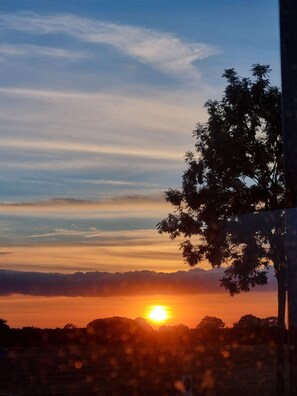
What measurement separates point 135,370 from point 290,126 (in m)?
9.64

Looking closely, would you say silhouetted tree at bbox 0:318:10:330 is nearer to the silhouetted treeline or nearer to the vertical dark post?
the silhouetted treeline

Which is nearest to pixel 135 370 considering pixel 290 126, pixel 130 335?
pixel 130 335

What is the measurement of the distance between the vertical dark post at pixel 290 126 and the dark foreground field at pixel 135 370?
7.76 m

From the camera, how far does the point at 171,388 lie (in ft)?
61.1

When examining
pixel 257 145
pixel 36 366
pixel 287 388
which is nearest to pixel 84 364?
pixel 36 366

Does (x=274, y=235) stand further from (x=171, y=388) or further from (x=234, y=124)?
(x=171, y=388)

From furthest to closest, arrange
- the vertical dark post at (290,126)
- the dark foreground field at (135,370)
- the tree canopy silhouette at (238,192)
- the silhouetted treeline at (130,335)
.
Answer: the tree canopy silhouette at (238,192)
the silhouetted treeline at (130,335)
the dark foreground field at (135,370)
the vertical dark post at (290,126)

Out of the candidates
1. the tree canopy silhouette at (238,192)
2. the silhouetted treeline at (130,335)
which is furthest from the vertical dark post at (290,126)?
the tree canopy silhouette at (238,192)

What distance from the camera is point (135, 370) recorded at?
18188mm

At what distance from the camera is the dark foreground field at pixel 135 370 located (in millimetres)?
16656

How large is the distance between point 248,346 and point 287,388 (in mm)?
1953

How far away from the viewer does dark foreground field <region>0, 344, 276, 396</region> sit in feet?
54.6

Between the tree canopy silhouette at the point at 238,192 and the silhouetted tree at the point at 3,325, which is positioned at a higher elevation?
the tree canopy silhouette at the point at 238,192

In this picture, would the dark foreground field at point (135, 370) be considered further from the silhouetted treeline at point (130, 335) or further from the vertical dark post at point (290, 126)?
the vertical dark post at point (290, 126)
